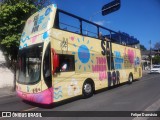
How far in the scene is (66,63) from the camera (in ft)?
31.2

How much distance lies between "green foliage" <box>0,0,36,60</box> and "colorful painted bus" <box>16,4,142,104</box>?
4555mm

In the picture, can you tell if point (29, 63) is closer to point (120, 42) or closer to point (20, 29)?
point (20, 29)

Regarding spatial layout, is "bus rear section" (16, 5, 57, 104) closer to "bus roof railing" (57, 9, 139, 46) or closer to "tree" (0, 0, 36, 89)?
"bus roof railing" (57, 9, 139, 46)

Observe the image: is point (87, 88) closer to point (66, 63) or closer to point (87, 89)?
point (87, 89)

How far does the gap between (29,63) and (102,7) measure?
10660 mm

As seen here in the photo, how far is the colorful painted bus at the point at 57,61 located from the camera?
27.9 ft

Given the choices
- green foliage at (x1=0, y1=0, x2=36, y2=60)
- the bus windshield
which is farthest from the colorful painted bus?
green foliage at (x1=0, y1=0, x2=36, y2=60)

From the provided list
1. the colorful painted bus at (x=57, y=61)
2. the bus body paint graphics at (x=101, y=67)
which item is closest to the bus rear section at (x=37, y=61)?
the colorful painted bus at (x=57, y=61)

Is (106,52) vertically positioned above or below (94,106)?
above

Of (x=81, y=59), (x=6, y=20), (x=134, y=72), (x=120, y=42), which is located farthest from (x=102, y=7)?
(x=81, y=59)

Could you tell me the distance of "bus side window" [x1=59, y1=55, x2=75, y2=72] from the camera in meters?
9.27

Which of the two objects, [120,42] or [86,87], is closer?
[86,87]

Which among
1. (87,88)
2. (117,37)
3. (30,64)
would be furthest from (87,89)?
(117,37)

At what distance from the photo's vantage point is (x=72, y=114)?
7719 millimetres
